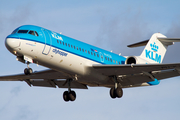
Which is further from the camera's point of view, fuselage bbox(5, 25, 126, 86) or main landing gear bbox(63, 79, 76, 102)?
main landing gear bbox(63, 79, 76, 102)

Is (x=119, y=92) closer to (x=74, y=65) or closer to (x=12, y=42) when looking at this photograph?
(x=74, y=65)

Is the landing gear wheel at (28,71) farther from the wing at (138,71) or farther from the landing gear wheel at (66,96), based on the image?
the landing gear wheel at (66,96)

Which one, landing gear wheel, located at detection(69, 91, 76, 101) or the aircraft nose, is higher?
the aircraft nose

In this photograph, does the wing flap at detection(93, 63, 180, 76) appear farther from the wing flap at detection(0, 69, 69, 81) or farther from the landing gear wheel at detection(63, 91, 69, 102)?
the landing gear wheel at detection(63, 91, 69, 102)

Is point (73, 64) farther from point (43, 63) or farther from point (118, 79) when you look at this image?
point (118, 79)

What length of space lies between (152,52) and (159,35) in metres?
2.10

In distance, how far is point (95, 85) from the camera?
29.0 meters

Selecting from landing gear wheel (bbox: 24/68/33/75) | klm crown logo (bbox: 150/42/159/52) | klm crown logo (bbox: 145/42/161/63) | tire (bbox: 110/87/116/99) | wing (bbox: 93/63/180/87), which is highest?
klm crown logo (bbox: 150/42/159/52)

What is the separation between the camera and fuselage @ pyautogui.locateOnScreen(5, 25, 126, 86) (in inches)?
911

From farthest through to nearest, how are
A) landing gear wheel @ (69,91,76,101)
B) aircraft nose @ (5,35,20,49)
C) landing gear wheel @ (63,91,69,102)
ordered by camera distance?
landing gear wheel @ (63,91,69,102), landing gear wheel @ (69,91,76,101), aircraft nose @ (5,35,20,49)

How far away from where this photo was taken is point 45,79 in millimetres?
30281

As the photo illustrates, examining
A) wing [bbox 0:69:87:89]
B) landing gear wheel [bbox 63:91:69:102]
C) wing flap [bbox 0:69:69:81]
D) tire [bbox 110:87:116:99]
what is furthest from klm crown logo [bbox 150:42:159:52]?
wing flap [bbox 0:69:69:81]

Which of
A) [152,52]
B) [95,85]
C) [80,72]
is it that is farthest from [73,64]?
[152,52]

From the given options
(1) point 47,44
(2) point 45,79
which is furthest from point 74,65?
(2) point 45,79
